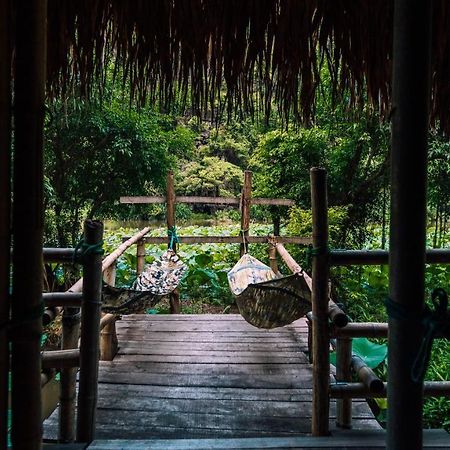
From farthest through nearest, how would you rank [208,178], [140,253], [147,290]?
[208,178] → [140,253] → [147,290]

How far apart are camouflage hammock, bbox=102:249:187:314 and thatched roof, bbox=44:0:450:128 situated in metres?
1.18

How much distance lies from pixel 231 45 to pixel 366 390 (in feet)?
3.93

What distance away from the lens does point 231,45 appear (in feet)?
4.14

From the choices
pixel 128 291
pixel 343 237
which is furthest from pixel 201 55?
pixel 343 237

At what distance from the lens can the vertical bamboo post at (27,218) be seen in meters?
0.72

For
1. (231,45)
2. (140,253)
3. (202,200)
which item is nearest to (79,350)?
(231,45)

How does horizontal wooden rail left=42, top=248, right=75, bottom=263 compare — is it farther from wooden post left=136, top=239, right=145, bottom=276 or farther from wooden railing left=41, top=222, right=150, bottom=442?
wooden post left=136, top=239, right=145, bottom=276

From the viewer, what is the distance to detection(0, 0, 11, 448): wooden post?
2.22 ft

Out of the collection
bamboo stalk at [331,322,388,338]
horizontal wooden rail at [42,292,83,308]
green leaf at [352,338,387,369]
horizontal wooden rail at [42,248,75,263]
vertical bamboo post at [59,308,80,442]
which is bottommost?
green leaf at [352,338,387,369]

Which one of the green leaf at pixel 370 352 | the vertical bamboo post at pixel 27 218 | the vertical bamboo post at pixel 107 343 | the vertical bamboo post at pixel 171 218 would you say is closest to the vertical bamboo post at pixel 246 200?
the vertical bamboo post at pixel 171 218

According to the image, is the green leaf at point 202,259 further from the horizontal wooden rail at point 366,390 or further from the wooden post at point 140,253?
the horizontal wooden rail at point 366,390

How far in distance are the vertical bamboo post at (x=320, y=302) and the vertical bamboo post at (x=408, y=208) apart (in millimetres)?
672

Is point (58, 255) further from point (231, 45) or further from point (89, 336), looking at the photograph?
point (231, 45)

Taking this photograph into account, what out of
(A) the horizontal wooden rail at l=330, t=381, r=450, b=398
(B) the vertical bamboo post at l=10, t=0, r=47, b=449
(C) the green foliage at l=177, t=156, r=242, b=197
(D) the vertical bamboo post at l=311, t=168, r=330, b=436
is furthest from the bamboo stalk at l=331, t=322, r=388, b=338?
(C) the green foliage at l=177, t=156, r=242, b=197
